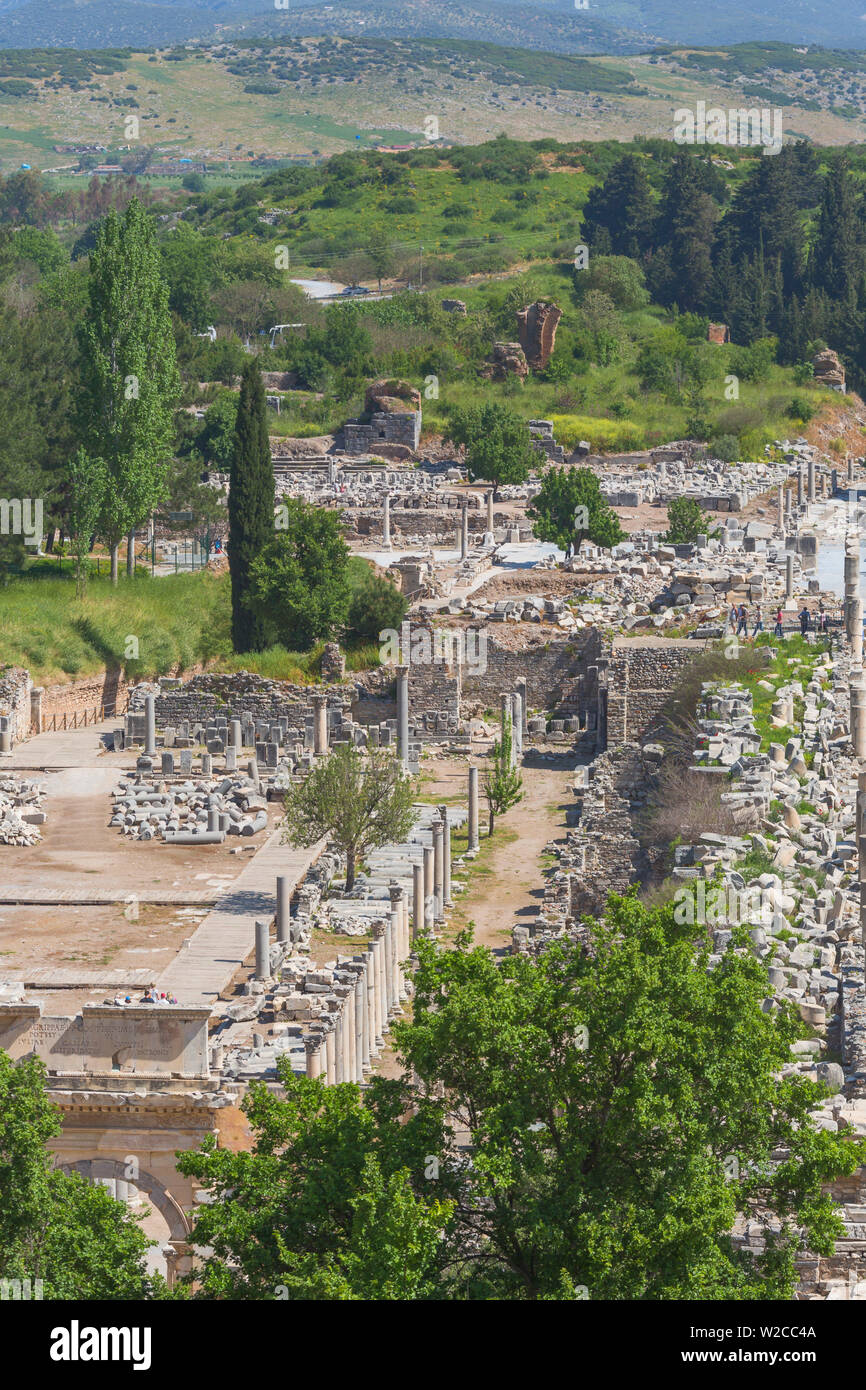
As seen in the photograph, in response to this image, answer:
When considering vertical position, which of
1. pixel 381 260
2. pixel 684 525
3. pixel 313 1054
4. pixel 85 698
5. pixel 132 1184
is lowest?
pixel 381 260

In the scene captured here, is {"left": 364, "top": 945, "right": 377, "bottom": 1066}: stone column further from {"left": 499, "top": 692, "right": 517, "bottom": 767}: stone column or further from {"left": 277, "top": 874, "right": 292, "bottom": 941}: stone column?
{"left": 499, "top": 692, "right": 517, "bottom": 767}: stone column

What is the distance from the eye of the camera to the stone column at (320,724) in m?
52.8

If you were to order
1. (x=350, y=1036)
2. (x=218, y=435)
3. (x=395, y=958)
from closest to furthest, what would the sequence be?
(x=350, y=1036) < (x=395, y=958) < (x=218, y=435)

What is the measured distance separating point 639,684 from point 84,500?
15.1 meters

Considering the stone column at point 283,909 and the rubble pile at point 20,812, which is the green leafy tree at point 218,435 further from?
the stone column at point 283,909

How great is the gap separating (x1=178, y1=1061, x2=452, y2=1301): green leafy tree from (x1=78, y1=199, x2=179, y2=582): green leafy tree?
40.7m

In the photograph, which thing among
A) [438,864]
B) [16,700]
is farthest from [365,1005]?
[16,700]

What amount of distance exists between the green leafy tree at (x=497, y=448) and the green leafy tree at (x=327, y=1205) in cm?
5993

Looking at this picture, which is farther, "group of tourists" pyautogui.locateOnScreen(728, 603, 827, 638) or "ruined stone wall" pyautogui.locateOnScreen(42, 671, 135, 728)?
"group of tourists" pyautogui.locateOnScreen(728, 603, 827, 638)

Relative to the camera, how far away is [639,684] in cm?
5484

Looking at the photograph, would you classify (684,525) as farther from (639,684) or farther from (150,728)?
(150,728)

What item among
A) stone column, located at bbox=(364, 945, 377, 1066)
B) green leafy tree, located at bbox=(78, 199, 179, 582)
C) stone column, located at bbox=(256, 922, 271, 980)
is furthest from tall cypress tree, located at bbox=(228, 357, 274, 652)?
stone column, located at bbox=(364, 945, 377, 1066)

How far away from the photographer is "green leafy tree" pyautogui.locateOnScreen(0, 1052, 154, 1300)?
21.5 meters

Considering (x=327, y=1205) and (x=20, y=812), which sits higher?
(x=327, y=1205)
